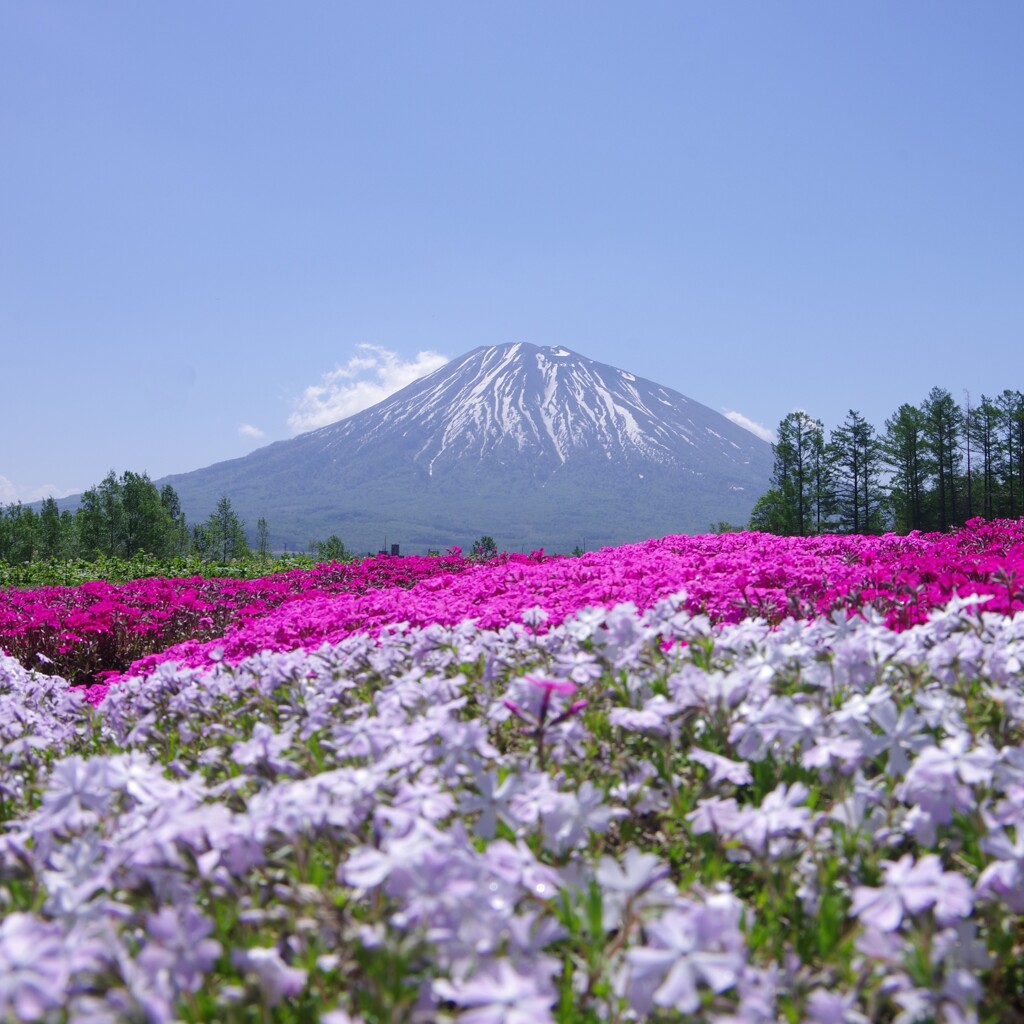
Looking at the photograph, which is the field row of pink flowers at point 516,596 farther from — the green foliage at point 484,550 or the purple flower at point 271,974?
the green foliage at point 484,550

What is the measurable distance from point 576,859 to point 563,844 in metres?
0.16

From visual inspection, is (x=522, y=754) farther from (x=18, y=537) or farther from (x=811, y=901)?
(x=18, y=537)

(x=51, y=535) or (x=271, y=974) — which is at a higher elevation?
(x=51, y=535)

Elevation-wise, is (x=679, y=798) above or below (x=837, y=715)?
below

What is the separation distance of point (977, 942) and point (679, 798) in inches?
32.2

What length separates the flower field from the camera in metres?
1.64

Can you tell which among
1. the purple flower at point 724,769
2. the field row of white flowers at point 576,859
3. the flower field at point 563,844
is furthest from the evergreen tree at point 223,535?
the purple flower at point 724,769

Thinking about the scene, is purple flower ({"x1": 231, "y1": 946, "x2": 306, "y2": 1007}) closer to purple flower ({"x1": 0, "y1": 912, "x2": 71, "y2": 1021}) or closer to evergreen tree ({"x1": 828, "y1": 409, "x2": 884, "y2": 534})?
purple flower ({"x1": 0, "y1": 912, "x2": 71, "y2": 1021})

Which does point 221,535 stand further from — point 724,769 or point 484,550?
point 724,769

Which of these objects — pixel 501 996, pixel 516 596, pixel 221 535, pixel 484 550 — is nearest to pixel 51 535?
pixel 221 535

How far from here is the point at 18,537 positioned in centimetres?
5503

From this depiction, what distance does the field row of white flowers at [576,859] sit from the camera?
162 cm

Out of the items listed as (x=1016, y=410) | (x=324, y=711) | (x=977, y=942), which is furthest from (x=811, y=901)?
(x=1016, y=410)

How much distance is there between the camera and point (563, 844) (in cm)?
208
